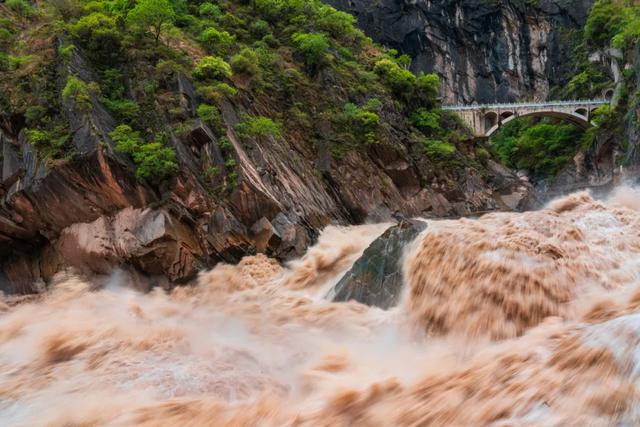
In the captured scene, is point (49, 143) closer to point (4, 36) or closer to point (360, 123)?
point (4, 36)

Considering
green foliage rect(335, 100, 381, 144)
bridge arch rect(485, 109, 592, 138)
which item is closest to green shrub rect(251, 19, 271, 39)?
green foliage rect(335, 100, 381, 144)

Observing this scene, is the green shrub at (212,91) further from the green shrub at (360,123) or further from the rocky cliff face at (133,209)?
the green shrub at (360,123)

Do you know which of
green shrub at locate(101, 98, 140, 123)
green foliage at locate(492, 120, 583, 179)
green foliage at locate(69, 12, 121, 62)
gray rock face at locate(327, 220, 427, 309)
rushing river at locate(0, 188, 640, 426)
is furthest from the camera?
green foliage at locate(492, 120, 583, 179)

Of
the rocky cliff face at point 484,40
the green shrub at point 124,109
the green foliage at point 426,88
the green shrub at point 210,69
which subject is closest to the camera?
the green shrub at point 124,109

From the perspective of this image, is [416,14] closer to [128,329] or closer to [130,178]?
[130,178]

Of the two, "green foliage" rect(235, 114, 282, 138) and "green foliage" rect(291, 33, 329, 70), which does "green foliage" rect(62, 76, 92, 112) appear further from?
"green foliage" rect(291, 33, 329, 70)

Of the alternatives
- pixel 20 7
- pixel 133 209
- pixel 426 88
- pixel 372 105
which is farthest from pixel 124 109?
pixel 426 88

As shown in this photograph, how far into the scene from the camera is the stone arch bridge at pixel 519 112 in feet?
138

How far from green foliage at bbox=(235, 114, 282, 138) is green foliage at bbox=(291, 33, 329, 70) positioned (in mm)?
7546

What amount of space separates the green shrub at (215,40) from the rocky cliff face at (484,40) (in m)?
37.9

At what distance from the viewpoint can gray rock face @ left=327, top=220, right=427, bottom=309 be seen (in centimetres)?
912

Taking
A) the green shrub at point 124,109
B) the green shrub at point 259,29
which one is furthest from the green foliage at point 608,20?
the green shrub at point 124,109

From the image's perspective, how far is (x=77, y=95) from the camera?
13422 millimetres

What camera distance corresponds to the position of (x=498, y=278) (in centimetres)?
739
